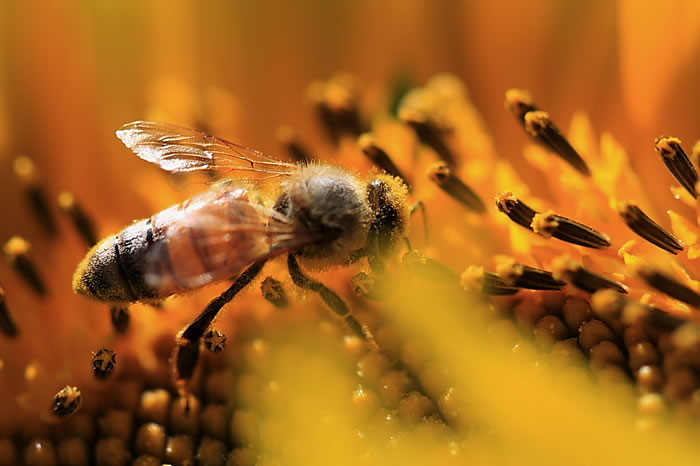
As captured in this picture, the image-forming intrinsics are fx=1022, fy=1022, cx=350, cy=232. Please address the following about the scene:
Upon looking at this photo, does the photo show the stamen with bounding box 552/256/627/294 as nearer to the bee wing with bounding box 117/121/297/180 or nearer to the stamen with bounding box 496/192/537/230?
the stamen with bounding box 496/192/537/230

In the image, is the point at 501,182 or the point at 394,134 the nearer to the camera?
the point at 501,182

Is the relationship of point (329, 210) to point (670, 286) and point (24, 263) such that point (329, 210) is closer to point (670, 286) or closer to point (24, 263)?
point (670, 286)

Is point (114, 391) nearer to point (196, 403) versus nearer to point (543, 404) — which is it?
point (196, 403)

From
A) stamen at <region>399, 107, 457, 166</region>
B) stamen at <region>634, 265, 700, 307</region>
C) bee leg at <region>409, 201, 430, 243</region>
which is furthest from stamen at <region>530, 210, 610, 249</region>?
stamen at <region>399, 107, 457, 166</region>

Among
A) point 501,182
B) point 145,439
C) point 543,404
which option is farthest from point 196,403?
point 501,182

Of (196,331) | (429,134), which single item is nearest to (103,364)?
(196,331)

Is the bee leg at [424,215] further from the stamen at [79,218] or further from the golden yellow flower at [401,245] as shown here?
the stamen at [79,218]

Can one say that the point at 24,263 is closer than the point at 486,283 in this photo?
No
